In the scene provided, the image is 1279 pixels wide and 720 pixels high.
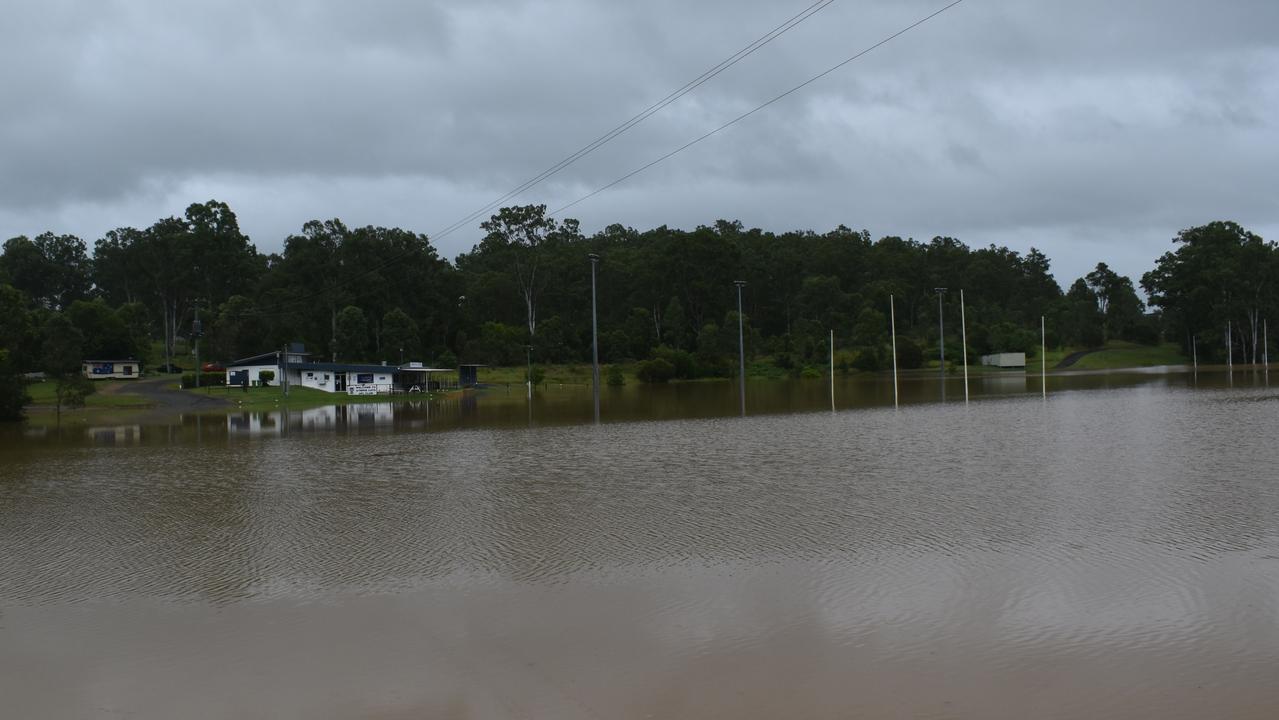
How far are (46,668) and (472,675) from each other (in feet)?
12.9

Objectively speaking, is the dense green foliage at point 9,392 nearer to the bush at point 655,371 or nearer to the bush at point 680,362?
the bush at point 655,371

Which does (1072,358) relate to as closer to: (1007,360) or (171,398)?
(1007,360)

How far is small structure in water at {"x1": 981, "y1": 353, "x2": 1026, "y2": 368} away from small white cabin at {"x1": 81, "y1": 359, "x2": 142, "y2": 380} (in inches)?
3390

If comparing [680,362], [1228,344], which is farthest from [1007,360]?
[680,362]

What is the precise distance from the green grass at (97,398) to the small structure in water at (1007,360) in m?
82.9

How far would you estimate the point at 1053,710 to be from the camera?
6.55 meters

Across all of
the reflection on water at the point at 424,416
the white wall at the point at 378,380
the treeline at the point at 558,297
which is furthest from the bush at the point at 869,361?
the white wall at the point at 378,380

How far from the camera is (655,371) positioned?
87438 mm

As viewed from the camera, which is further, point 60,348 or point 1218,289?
point 1218,289

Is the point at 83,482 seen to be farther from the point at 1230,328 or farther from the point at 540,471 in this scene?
the point at 1230,328

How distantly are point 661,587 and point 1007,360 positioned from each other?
98.1 meters

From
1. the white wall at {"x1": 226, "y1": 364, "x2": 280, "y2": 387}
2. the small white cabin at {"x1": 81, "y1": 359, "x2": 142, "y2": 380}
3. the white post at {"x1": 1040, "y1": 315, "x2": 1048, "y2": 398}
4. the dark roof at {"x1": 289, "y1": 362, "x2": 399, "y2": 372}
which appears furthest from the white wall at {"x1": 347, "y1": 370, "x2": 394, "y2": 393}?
the white post at {"x1": 1040, "y1": 315, "x2": 1048, "y2": 398}

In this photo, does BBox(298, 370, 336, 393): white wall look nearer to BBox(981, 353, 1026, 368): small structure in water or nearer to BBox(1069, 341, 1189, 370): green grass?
BBox(981, 353, 1026, 368): small structure in water

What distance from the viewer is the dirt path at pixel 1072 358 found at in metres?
100
